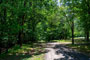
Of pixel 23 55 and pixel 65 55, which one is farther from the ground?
pixel 65 55

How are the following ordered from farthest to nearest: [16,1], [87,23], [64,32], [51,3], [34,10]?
[64,32] → [34,10] → [51,3] → [87,23] → [16,1]

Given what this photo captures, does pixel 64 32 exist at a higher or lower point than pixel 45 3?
lower

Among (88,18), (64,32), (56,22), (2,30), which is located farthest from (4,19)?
(64,32)

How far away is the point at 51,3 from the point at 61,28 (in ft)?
85.5

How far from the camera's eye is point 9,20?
9.08 meters

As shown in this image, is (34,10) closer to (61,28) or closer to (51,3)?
(51,3)

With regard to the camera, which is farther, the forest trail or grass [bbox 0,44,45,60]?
Result: grass [bbox 0,44,45,60]

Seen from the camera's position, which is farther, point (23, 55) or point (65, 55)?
point (23, 55)

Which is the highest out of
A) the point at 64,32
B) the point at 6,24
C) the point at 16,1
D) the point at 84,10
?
the point at 16,1

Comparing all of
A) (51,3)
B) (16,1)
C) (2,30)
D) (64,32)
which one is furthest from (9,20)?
(64,32)

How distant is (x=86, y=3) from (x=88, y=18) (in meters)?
2.74

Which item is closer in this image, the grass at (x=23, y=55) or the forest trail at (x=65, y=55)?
the forest trail at (x=65, y=55)

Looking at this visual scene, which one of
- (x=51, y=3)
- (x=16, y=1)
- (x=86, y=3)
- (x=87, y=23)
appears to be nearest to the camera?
(x=16, y=1)

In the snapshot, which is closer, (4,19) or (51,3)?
(4,19)
